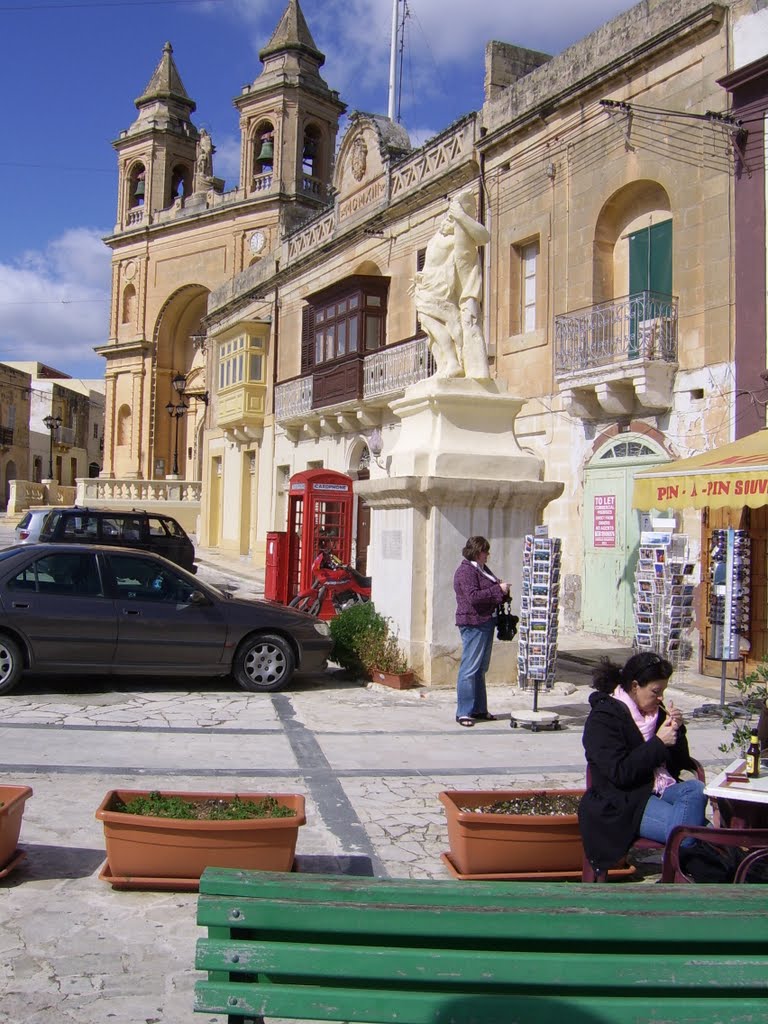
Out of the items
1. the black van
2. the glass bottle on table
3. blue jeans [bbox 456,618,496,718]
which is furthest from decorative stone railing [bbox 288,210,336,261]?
the glass bottle on table

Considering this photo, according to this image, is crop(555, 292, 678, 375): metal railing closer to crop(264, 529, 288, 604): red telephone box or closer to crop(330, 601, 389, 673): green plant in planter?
crop(264, 529, 288, 604): red telephone box

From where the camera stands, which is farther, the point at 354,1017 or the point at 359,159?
the point at 359,159

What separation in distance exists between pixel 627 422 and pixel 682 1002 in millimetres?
13218

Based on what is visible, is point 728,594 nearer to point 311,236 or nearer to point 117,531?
point 117,531

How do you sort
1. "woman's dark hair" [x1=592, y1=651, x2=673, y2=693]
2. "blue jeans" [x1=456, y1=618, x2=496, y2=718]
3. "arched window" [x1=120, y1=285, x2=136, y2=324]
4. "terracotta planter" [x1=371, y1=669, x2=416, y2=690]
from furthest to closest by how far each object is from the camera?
1. "arched window" [x1=120, y1=285, x2=136, y2=324]
2. "terracotta planter" [x1=371, y1=669, x2=416, y2=690]
3. "blue jeans" [x1=456, y1=618, x2=496, y2=718]
4. "woman's dark hair" [x1=592, y1=651, x2=673, y2=693]

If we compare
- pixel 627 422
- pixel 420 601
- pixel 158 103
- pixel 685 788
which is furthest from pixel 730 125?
pixel 158 103

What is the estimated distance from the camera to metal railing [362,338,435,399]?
773 inches

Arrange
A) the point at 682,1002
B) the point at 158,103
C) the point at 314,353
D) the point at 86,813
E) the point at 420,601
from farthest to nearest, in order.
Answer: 1. the point at 158,103
2. the point at 314,353
3. the point at 420,601
4. the point at 86,813
5. the point at 682,1002

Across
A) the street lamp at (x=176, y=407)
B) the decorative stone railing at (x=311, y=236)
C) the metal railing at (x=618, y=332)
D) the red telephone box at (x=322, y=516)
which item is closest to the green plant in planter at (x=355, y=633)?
the red telephone box at (x=322, y=516)

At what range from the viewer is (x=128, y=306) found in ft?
154

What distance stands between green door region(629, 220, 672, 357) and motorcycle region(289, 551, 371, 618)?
215 inches

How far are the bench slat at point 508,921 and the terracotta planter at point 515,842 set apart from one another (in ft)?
7.20

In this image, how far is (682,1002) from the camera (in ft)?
7.54

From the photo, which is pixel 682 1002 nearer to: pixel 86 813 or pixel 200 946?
pixel 200 946
